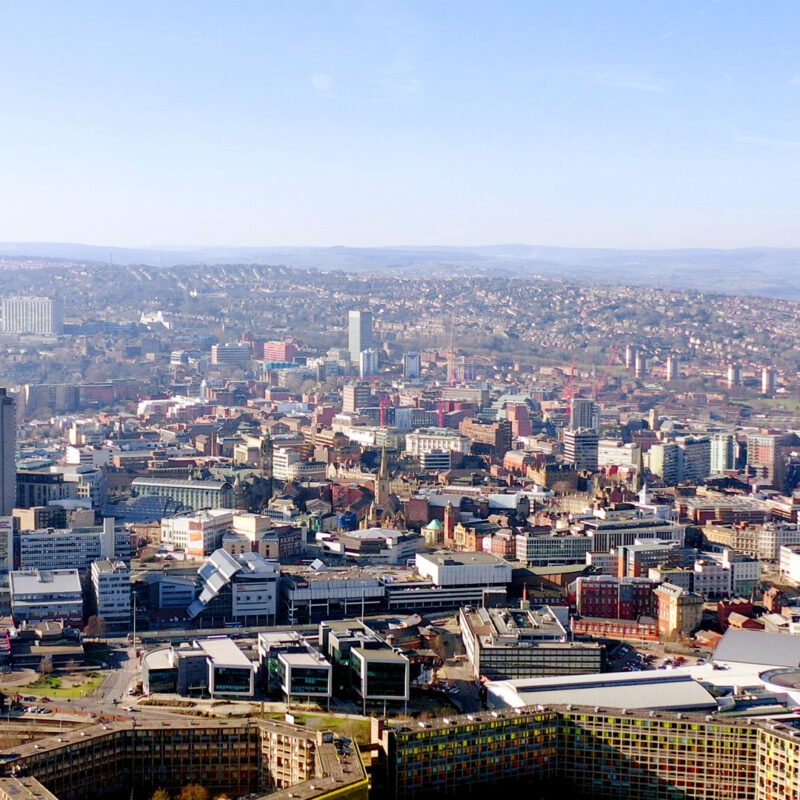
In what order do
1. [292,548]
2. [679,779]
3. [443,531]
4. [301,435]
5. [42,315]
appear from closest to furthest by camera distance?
1. [679,779]
2. [292,548]
3. [443,531]
4. [301,435]
5. [42,315]

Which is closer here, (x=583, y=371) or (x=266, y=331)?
(x=583, y=371)

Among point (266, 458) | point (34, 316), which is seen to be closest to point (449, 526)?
point (266, 458)

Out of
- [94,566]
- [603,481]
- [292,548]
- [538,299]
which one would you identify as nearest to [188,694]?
[94,566]

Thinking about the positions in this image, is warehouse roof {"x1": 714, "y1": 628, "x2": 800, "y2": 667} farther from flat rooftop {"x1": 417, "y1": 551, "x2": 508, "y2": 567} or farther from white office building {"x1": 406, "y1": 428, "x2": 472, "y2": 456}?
white office building {"x1": 406, "y1": 428, "x2": 472, "y2": 456}

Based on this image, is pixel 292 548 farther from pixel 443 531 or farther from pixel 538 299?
pixel 538 299

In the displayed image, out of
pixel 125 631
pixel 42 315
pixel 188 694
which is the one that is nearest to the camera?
pixel 188 694

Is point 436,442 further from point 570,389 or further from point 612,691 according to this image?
point 612,691
